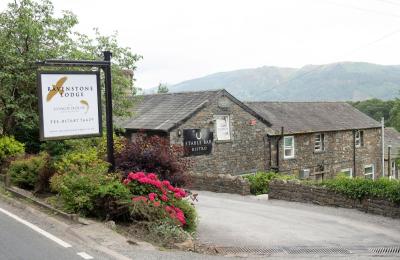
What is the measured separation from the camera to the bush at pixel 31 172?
1212 cm

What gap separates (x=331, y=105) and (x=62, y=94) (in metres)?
33.0

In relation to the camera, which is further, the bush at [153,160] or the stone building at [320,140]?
the stone building at [320,140]

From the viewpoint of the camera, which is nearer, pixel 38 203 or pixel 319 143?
pixel 38 203

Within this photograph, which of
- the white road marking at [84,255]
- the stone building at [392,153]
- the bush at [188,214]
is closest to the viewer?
the white road marking at [84,255]

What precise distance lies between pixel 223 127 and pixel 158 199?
1776cm

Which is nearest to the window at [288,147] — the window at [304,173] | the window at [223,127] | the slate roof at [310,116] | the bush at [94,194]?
the slate roof at [310,116]

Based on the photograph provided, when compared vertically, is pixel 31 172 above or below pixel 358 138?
above

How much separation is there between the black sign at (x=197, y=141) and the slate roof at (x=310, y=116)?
5159 mm

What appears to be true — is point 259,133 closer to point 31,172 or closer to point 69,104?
point 31,172

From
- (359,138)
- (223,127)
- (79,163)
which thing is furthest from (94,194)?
(359,138)

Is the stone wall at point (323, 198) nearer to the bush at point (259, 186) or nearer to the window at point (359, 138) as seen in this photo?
the bush at point (259, 186)

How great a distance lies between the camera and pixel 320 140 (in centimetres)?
3303

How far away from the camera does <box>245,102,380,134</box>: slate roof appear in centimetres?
3181

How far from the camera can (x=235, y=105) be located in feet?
90.5
